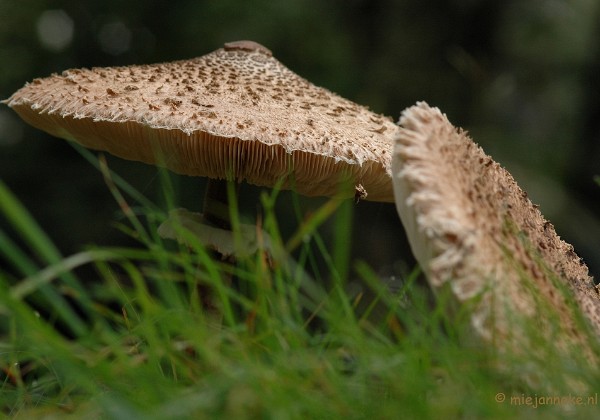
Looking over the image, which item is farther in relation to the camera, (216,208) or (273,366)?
(216,208)

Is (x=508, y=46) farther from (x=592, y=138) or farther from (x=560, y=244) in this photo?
(x=560, y=244)

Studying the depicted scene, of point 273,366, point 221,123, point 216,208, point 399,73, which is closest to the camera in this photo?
point 273,366

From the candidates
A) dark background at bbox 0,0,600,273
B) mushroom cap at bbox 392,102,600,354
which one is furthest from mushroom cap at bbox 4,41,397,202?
dark background at bbox 0,0,600,273

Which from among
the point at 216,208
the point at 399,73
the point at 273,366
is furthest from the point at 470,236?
the point at 399,73

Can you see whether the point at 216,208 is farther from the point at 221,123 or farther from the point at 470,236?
the point at 470,236

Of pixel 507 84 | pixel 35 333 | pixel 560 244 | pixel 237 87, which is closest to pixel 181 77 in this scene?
pixel 237 87

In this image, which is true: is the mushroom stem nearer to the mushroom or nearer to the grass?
the mushroom

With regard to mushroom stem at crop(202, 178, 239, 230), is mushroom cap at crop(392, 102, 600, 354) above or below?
above
